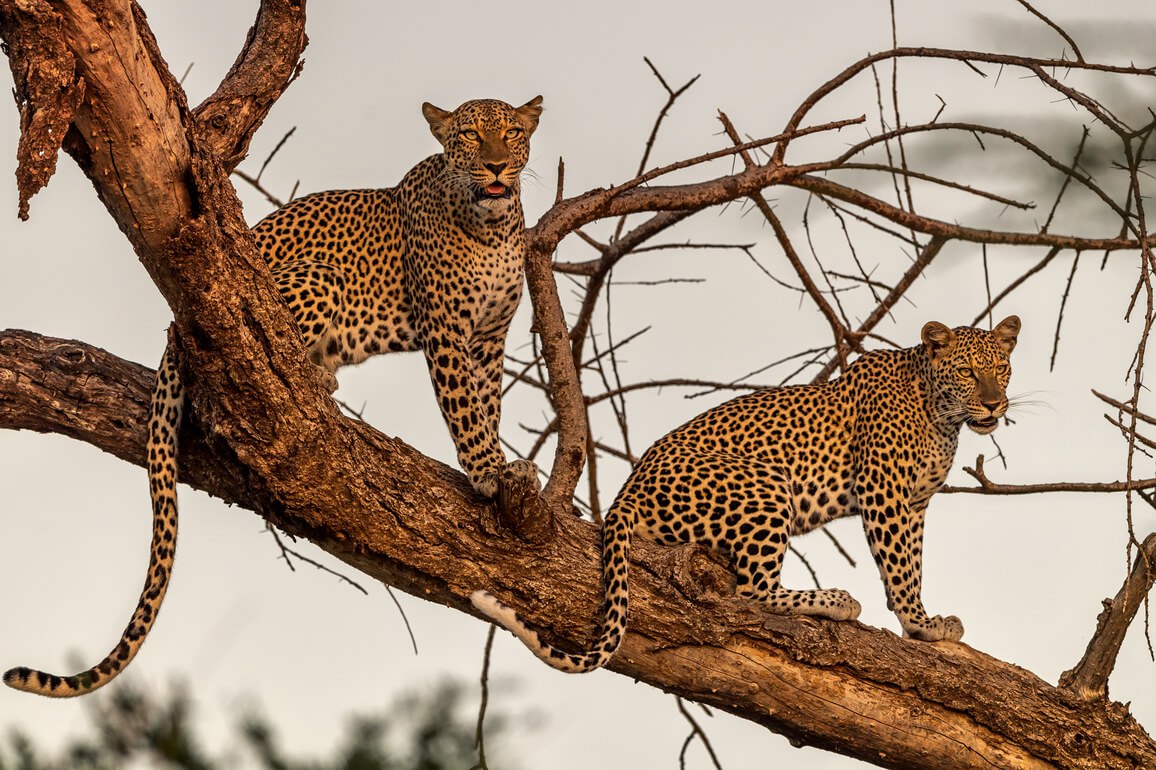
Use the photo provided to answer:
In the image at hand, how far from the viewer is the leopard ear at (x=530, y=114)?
23.9ft

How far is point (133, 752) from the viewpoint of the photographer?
204 centimetres

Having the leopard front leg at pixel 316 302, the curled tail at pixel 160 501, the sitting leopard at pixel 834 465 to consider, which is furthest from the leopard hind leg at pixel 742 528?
the curled tail at pixel 160 501

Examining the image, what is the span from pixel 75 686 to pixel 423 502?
1559mm

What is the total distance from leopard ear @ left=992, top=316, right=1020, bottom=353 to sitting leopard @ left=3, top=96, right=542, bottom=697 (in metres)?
3.04

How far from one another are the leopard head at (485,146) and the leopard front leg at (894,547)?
2675 millimetres

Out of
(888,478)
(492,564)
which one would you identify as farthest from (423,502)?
(888,478)

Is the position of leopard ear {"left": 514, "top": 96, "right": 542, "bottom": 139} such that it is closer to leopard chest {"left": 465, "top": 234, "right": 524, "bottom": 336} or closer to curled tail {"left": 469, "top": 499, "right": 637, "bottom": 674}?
leopard chest {"left": 465, "top": 234, "right": 524, "bottom": 336}

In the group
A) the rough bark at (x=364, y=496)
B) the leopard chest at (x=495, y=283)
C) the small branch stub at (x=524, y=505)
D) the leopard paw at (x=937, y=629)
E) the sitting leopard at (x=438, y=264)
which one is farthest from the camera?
the leopard paw at (x=937, y=629)

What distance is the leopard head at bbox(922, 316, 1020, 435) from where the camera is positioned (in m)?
8.25

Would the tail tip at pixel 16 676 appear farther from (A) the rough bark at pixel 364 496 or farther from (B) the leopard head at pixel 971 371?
(B) the leopard head at pixel 971 371

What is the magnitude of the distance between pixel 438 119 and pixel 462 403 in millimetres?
1482

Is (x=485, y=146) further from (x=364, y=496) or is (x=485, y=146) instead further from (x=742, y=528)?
(x=742, y=528)

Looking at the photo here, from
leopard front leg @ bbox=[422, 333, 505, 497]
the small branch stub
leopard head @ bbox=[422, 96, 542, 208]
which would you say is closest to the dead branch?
the small branch stub

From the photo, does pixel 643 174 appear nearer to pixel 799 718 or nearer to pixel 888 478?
pixel 888 478
